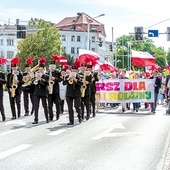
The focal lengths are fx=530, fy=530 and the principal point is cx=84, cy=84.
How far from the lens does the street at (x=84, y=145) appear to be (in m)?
9.00

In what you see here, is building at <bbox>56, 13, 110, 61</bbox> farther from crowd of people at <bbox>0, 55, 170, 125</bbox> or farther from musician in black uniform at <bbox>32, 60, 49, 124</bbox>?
musician in black uniform at <bbox>32, 60, 49, 124</bbox>

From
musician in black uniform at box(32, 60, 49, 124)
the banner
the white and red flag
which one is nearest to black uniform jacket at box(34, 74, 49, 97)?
musician in black uniform at box(32, 60, 49, 124)

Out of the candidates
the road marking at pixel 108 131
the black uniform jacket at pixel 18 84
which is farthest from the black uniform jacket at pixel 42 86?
the road marking at pixel 108 131

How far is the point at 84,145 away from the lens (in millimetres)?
11305

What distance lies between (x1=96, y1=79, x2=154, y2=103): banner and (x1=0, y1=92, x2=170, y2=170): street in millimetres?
5603

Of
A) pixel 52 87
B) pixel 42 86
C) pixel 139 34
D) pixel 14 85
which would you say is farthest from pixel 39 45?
pixel 42 86

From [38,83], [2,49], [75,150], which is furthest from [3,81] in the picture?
[2,49]

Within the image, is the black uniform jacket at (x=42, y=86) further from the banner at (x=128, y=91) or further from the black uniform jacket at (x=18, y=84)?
the banner at (x=128, y=91)

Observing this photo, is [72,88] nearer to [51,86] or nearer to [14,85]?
[51,86]

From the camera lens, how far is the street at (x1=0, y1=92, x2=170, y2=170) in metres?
9.00

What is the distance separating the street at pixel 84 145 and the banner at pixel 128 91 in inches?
221

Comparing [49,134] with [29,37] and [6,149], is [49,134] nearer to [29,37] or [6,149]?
[6,149]

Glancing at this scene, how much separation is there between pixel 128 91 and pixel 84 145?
1178cm

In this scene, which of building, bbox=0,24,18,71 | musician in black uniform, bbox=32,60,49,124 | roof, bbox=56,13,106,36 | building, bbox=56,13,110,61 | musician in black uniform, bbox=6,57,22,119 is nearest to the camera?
musician in black uniform, bbox=32,60,49,124
